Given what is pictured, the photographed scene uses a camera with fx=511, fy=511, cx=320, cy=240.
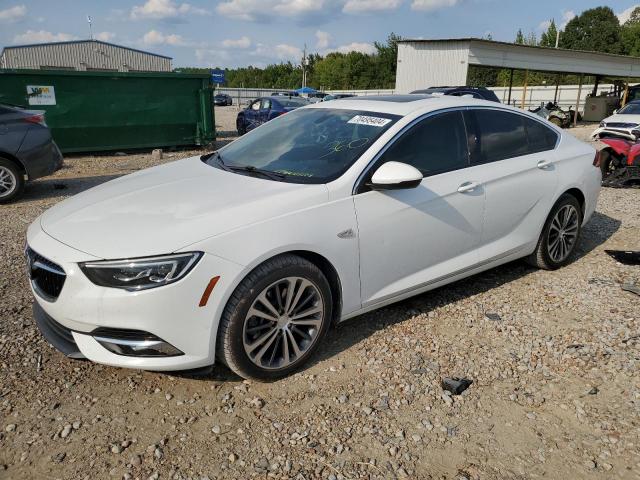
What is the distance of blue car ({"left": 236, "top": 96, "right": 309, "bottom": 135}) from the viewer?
18.2 m

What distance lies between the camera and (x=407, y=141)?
3547mm

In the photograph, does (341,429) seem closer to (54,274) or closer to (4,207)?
(54,274)

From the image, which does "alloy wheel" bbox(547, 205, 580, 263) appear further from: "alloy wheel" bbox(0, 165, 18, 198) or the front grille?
"alloy wheel" bbox(0, 165, 18, 198)

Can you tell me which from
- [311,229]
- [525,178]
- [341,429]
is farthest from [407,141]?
[341,429]

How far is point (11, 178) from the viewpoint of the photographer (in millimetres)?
7652

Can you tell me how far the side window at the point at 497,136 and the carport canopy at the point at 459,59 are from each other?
1875 cm

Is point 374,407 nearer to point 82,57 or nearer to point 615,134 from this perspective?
point 615,134

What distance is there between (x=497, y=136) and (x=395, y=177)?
1.50m

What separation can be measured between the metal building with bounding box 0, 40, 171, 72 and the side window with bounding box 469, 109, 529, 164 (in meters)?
39.0

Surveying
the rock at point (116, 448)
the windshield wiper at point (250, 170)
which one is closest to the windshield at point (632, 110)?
the windshield wiper at point (250, 170)

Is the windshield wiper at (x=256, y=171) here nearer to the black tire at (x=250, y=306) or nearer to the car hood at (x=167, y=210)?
the car hood at (x=167, y=210)

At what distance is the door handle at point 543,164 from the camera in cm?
441

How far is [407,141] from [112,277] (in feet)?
6.90

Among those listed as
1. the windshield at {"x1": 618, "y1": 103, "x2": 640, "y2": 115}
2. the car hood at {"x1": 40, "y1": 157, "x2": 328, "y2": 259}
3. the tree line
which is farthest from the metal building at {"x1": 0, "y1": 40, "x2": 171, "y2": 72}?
the car hood at {"x1": 40, "y1": 157, "x2": 328, "y2": 259}
